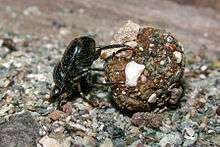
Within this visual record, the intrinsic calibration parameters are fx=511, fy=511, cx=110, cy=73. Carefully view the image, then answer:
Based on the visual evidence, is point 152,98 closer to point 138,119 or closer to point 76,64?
point 138,119

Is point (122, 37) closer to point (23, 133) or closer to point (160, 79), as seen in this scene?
point (160, 79)

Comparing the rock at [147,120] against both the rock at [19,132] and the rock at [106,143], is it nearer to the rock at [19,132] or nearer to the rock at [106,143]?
the rock at [106,143]

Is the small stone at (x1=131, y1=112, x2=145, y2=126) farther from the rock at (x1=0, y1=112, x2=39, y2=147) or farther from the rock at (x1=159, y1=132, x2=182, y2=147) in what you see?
the rock at (x1=0, y1=112, x2=39, y2=147)

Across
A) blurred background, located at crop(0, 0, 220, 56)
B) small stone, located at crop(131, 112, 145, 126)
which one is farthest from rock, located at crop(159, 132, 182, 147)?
blurred background, located at crop(0, 0, 220, 56)

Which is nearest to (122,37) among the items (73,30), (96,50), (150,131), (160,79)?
(96,50)

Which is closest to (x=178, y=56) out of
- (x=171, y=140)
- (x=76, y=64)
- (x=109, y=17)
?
(x=171, y=140)
